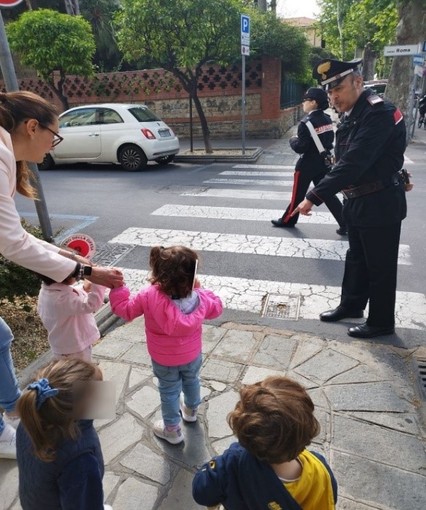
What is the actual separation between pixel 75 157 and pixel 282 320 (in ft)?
28.3

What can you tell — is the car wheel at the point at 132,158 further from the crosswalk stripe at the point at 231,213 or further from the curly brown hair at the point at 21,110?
the curly brown hair at the point at 21,110

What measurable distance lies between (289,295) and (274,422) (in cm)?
298

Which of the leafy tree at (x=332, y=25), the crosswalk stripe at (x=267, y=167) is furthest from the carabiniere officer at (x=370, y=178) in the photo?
the leafy tree at (x=332, y=25)

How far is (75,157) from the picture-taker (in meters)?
10.5

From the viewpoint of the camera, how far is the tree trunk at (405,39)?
12.3 m

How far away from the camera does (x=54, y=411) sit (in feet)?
4.08

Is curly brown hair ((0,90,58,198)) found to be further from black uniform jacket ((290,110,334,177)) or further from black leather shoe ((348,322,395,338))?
black uniform jacket ((290,110,334,177))

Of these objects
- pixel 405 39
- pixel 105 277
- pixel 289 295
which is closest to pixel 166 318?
pixel 105 277

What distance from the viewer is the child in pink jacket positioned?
1.94 m

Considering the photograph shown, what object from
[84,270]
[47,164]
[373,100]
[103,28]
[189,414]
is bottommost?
[47,164]

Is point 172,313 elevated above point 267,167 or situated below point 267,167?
above

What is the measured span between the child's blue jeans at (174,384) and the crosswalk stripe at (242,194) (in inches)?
213

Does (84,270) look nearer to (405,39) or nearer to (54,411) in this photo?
(54,411)

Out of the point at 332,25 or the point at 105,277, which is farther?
the point at 332,25
